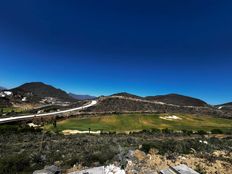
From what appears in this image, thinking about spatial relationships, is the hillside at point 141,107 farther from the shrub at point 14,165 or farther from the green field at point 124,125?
the shrub at point 14,165

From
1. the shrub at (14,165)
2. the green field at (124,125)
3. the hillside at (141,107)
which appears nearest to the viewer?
the shrub at (14,165)

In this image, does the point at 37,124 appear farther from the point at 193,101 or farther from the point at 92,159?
the point at 193,101

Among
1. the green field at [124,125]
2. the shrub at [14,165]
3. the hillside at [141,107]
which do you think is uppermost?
the hillside at [141,107]

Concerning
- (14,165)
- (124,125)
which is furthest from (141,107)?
(14,165)

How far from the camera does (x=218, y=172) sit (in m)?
11.2

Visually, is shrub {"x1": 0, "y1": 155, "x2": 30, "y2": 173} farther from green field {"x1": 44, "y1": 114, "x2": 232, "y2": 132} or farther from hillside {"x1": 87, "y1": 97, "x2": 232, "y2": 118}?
hillside {"x1": 87, "y1": 97, "x2": 232, "y2": 118}

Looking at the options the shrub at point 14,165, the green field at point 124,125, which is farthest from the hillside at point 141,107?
the shrub at point 14,165

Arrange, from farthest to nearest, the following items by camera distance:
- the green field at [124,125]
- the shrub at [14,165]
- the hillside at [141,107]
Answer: the hillside at [141,107]
the green field at [124,125]
the shrub at [14,165]

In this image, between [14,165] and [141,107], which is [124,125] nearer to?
[141,107]

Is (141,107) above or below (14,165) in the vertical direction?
above

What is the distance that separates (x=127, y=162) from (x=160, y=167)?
6.41 feet

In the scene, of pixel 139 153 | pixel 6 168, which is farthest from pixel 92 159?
pixel 6 168

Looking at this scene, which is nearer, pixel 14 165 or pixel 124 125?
pixel 14 165

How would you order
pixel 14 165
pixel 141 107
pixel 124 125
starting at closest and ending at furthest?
1. pixel 14 165
2. pixel 124 125
3. pixel 141 107
